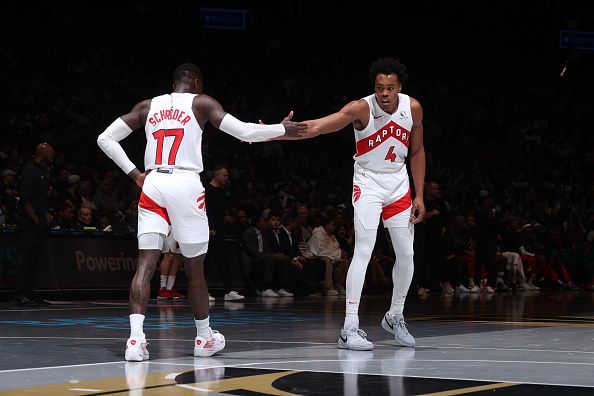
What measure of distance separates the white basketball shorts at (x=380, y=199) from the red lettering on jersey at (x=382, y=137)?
0.56 feet

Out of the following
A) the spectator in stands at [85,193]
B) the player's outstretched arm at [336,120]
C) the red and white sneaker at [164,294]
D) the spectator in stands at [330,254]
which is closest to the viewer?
the player's outstretched arm at [336,120]

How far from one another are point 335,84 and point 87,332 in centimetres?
2119

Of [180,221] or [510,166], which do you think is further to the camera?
[510,166]

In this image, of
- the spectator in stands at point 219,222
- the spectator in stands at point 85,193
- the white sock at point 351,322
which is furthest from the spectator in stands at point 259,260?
the white sock at point 351,322

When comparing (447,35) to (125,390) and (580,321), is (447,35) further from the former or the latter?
(125,390)

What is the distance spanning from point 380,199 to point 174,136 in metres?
1.80

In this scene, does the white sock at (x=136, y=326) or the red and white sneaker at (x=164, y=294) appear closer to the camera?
the white sock at (x=136, y=326)

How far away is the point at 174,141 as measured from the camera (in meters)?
7.23

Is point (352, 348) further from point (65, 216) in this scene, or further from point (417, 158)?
point (65, 216)

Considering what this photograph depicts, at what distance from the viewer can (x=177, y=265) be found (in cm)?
1584

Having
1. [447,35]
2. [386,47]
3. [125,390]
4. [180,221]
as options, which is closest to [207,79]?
[386,47]

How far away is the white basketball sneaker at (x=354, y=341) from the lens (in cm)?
758

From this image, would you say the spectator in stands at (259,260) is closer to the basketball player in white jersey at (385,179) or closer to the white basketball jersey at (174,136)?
the basketball player in white jersey at (385,179)

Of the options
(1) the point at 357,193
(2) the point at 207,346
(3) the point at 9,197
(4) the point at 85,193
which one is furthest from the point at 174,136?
(4) the point at 85,193
